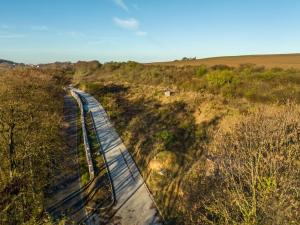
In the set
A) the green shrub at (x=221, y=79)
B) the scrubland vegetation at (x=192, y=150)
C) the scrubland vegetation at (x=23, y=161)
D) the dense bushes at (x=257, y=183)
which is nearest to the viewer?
the dense bushes at (x=257, y=183)

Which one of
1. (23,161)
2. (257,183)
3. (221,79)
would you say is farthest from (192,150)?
(221,79)

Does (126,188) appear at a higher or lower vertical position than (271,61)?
lower

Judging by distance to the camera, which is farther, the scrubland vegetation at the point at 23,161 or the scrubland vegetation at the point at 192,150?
the scrubland vegetation at the point at 23,161

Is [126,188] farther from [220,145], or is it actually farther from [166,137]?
[166,137]

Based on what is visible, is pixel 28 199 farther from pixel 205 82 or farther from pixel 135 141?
pixel 205 82

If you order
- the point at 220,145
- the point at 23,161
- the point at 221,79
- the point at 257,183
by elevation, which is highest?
the point at 23,161

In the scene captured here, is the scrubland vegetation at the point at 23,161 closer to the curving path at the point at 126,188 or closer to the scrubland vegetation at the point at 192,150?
the scrubland vegetation at the point at 192,150

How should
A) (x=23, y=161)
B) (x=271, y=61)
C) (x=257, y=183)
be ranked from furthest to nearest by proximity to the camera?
(x=271, y=61) < (x=23, y=161) < (x=257, y=183)

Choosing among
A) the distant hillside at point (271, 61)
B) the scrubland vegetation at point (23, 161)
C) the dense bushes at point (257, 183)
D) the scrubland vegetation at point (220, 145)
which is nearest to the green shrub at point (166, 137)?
the scrubland vegetation at point (220, 145)
